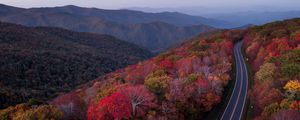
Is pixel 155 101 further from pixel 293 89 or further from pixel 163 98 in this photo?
pixel 293 89

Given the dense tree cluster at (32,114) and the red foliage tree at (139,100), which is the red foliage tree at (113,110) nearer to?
the red foliage tree at (139,100)

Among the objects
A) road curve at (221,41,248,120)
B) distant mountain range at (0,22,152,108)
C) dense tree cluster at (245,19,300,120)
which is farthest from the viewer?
distant mountain range at (0,22,152,108)

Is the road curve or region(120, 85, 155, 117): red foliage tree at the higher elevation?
region(120, 85, 155, 117): red foliage tree

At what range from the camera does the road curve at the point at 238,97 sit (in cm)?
4948

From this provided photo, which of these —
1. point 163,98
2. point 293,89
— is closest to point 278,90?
point 293,89

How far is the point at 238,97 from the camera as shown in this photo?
5853cm

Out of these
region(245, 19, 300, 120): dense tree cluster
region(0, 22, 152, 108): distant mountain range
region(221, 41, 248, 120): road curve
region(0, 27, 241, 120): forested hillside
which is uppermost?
region(245, 19, 300, 120): dense tree cluster

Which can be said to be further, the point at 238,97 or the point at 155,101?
the point at 238,97

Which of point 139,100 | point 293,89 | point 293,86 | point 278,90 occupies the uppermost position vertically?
point 293,86

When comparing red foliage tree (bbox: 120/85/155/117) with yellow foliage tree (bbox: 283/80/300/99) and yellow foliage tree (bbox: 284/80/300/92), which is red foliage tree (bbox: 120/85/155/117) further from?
yellow foliage tree (bbox: 284/80/300/92)

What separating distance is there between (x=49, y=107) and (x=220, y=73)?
3963cm

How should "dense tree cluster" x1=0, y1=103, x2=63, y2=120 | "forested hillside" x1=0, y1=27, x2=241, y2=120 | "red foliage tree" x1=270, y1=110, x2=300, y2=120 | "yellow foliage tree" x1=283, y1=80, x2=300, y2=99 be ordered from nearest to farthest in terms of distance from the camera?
1. "red foliage tree" x1=270, y1=110, x2=300, y2=120
2. "dense tree cluster" x1=0, y1=103, x2=63, y2=120
3. "forested hillside" x1=0, y1=27, x2=241, y2=120
4. "yellow foliage tree" x1=283, y1=80, x2=300, y2=99

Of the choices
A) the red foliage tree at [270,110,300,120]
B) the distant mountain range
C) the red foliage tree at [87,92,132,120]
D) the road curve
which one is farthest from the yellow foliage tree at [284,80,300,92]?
the distant mountain range

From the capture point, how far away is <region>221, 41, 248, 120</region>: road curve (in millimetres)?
49478
